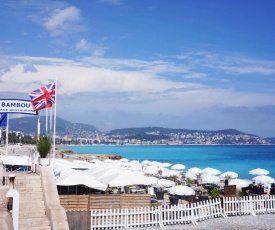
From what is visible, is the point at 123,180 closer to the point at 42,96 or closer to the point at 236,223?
the point at 236,223

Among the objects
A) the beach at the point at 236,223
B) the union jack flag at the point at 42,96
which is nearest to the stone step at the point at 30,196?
the beach at the point at 236,223

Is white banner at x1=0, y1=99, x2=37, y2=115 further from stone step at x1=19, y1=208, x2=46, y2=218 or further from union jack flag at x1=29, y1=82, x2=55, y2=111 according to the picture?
stone step at x1=19, y1=208, x2=46, y2=218

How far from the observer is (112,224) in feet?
49.8

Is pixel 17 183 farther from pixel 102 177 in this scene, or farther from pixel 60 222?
pixel 102 177

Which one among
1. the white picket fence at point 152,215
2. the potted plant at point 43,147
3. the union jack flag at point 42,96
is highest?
the union jack flag at point 42,96

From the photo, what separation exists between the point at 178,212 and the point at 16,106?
9.45 m

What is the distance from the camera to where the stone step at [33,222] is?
12742 mm

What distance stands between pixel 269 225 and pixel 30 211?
9140mm

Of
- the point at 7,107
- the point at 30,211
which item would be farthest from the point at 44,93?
the point at 30,211

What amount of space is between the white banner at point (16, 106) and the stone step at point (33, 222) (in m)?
8.23

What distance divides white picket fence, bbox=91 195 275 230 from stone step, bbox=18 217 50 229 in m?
2.11

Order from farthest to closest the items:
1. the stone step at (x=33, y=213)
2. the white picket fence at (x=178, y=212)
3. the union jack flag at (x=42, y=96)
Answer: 1. the union jack flag at (x=42, y=96)
2. the white picket fence at (x=178, y=212)
3. the stone step at (x=33, y=213)

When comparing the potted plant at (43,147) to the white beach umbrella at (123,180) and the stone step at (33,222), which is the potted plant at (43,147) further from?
the stone step at (33,222)

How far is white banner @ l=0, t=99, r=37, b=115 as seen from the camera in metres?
20.2
